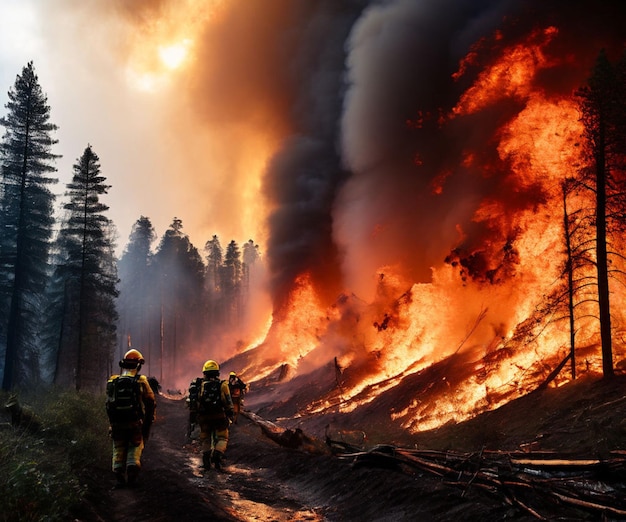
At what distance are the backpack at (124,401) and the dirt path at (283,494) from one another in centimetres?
120

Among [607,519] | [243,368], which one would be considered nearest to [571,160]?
[607,519]

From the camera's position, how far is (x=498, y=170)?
2555 cm

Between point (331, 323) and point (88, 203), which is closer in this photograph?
point (88, 203)

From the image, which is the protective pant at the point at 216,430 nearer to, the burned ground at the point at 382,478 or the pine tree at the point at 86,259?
the burned ground at the point at 382,478

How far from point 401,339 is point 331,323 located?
1018cm

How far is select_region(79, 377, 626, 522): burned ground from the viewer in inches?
226

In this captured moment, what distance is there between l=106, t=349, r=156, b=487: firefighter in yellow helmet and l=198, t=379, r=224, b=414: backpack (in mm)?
1984

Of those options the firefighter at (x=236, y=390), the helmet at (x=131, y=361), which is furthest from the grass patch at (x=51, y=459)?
the firefighter at (x=236, y=390)

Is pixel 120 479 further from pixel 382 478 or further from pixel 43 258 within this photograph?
pixel 43 258

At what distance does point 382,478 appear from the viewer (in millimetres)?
7926

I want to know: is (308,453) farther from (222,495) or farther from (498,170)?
(498,170)

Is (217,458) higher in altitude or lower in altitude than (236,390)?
lower

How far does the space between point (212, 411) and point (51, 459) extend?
3286 mm

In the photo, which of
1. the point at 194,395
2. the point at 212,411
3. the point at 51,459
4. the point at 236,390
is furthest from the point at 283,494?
the point at 236,390
